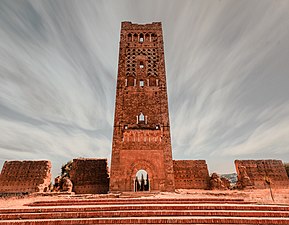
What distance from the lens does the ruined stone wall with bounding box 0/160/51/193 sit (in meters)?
17.5

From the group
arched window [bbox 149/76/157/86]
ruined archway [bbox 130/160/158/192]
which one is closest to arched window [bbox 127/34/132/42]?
arched window [bbox 149/76/157/86]

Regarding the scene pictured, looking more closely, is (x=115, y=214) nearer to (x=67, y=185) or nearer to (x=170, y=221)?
Result: (x=170, y=221)

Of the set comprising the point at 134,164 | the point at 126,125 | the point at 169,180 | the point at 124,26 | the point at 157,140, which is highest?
the point at 124,26

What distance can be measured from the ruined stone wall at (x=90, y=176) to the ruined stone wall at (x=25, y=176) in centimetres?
280

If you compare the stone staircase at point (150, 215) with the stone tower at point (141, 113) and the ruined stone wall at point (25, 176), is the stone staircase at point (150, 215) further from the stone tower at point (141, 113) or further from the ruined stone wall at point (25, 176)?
the ruined stone wall at point (25, 176)

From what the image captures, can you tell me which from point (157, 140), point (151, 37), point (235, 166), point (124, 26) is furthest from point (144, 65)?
point (235, 166)

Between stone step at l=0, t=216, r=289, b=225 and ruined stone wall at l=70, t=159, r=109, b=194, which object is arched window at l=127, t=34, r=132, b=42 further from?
stone step at l=0, t=216, r=289, b=225

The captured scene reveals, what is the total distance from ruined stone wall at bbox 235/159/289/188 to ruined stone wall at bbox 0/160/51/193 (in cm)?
2004

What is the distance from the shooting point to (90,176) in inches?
718

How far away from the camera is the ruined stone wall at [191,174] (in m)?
17.6

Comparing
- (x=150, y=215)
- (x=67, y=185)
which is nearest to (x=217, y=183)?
(x=150, y=215)

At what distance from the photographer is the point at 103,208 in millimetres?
6879

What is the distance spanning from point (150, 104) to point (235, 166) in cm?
1176

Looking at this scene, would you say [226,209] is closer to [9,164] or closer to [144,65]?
[144,65]
